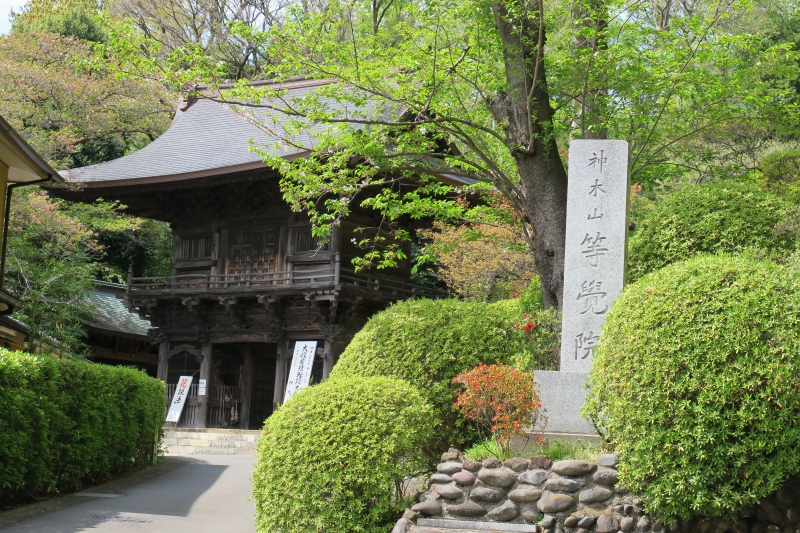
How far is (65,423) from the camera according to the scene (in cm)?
1056

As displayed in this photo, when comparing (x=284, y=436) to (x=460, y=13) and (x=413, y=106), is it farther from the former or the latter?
(x=460, y=13)

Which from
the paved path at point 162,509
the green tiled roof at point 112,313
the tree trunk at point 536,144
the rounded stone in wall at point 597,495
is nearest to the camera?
the rounded stone in wall at point 597,495

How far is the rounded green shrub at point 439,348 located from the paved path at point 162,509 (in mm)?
2186

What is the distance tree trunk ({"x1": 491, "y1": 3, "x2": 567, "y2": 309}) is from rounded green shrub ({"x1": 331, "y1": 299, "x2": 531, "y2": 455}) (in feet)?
5.39

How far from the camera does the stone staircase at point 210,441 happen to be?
63.3 feet

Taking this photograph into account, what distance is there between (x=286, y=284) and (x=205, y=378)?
384 centimetres

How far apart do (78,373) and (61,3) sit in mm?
29133

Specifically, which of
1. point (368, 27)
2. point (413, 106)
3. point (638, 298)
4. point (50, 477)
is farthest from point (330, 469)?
point (368, 27)

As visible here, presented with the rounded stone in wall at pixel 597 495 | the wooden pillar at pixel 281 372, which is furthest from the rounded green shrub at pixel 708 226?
the wooden pillar at pixel 281 372

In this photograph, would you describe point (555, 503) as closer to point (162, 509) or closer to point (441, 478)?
point (441, 478)

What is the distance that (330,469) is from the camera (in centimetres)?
747

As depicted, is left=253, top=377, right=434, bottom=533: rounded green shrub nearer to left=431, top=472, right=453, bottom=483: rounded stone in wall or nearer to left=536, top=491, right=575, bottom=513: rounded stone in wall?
left=431, top=472, right=453, bottom=483: rounded stone in wall

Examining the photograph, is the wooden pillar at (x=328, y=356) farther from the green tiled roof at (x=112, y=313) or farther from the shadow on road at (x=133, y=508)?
the green tiled roof at (x=112, y=313)

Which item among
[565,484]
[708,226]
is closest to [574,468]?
[565,484]
